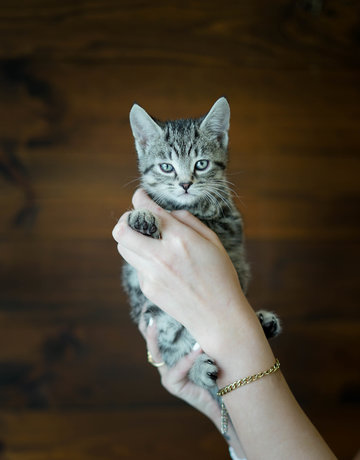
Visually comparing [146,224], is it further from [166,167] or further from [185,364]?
[185,364]

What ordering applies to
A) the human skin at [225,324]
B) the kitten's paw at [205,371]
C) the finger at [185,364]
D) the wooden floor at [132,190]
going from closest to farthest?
the human skin at [225,324]
the kitten's paw at [205,371]
the finger at [185,364]
the wooden floor at [132,190]

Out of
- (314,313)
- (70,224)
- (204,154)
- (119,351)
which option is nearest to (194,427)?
(119,351)

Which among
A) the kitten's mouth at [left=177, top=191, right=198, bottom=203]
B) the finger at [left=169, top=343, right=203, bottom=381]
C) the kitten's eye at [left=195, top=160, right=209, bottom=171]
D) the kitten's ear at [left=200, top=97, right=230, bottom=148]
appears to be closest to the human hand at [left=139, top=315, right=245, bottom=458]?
the finger at [left=169, top=343, right=203, bottom=381]

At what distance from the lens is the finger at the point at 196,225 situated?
0.85m

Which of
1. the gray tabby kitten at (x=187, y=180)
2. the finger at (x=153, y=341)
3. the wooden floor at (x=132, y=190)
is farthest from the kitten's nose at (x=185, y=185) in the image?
the wooden floor at (x=132, y=190)

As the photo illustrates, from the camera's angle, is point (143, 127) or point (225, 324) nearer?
point (225, 324)

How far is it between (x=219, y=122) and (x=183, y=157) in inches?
6.1

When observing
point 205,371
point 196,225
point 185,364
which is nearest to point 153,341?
point 185,364

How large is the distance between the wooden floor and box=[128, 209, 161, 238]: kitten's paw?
770 millimetres

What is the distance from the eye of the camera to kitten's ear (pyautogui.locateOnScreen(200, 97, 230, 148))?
3.29 feet

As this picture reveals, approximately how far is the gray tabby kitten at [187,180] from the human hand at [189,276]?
20 centimetres

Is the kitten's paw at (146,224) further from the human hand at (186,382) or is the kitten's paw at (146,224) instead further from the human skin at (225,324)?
the human hand at (186,382)

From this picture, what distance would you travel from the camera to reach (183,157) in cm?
101

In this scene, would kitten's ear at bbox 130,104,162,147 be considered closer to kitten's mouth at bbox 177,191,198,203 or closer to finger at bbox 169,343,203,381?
kitten's mouth at bbox 177,191,198,203
